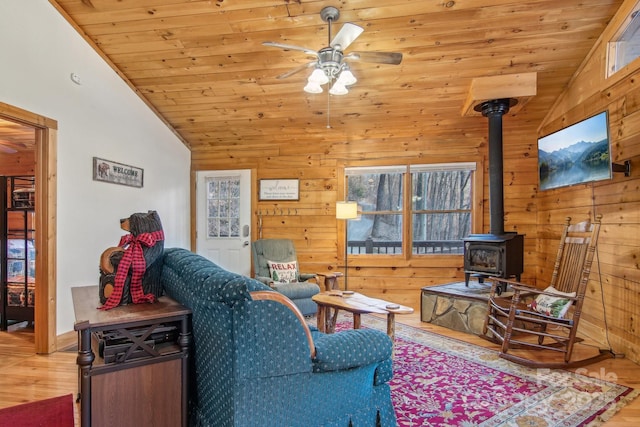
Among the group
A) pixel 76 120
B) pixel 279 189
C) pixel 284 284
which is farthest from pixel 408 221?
pixel 76 120

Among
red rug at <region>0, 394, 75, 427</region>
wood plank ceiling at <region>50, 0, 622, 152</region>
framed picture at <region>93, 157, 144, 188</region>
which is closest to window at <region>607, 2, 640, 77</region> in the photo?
wood plank ceiling at <region>50, 0, 622, 152</region>

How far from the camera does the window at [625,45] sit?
10.1 ft

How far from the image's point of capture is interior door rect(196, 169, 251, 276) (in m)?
5.43

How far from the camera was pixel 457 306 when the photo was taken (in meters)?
3.93

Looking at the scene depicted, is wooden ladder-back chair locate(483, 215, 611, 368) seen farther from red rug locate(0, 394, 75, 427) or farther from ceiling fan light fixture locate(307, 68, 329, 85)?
red rug locate(0, 394, 75, 427)

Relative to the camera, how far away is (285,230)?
5387 millimetres

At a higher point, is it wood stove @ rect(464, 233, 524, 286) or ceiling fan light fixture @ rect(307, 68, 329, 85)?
ceiling fan light fixture @ rect(307, 68, 329, 85)

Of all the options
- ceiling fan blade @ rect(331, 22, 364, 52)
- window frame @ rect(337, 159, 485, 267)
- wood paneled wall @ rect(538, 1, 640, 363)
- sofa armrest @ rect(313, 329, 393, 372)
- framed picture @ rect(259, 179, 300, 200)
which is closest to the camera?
sofa armrest @ rect(313, 329, 393, 372)

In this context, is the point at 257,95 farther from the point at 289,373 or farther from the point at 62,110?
the point at 289,373

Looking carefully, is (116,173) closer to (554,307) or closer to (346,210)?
(346,210)

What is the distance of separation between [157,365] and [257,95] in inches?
136

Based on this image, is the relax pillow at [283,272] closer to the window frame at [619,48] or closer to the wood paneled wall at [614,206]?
the wood paneled wall at [614,206]

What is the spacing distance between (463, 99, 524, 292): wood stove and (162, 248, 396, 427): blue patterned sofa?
8.19 ft

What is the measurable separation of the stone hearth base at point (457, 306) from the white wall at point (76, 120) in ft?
11.7
